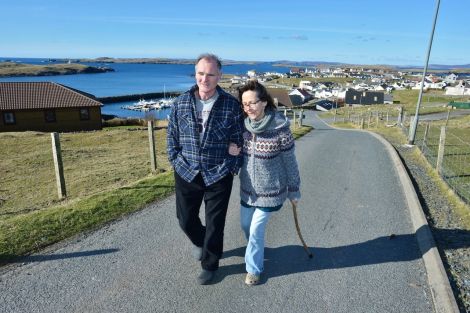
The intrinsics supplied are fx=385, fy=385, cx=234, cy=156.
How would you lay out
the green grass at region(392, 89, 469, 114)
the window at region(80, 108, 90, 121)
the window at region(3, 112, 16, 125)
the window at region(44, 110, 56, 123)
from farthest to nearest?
the green grass at region(392, 89, 469, 114)
the window at region(80, 108, 90, 121)
the window at region(44, 110, 56, 123)
the window at region(3, 112, 16, 125)

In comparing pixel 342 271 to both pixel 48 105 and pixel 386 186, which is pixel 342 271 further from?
pixel 48 105

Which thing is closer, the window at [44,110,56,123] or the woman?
the woman

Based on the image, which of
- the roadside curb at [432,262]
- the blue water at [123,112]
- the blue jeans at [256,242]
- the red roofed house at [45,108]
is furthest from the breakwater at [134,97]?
the blue jeans at [256,242]

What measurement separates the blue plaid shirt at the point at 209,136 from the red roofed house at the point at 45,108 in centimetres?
3331

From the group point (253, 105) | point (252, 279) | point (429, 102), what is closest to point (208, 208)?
point (252, 279)

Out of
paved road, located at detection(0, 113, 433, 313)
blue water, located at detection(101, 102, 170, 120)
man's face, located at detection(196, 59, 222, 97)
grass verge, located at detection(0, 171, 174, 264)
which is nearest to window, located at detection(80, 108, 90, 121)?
grass verge, located at detection(0, 171, 174, 264)

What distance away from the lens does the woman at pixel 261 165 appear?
12.1 ft

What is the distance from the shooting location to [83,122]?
3506 cm

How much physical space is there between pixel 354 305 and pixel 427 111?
168ft

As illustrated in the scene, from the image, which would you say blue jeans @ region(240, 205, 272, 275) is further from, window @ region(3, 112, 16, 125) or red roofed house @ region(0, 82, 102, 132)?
window @ region(3, 112, 16, 125)

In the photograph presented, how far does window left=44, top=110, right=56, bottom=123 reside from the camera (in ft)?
110

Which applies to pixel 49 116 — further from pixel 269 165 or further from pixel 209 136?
pixel 269 165

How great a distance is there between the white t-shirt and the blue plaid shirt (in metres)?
0.03

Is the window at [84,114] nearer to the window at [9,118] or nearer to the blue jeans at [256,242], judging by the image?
the window at [9,118]
